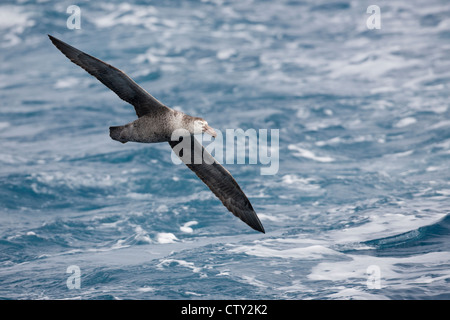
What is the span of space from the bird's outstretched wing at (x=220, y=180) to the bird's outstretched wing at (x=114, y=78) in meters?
1.37

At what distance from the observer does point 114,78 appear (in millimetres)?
14328

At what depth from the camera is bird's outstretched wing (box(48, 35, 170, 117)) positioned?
1409 cm

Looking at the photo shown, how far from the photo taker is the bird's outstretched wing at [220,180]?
51.8ft

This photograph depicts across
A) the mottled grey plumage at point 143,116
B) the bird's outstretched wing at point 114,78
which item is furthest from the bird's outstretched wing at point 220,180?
the bird's outstretched wing at point 114,78

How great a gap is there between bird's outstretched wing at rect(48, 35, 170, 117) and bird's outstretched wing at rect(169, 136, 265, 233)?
137 cm

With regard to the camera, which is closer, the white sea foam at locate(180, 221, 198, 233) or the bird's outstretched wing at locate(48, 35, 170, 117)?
the bird's outstretched wing at locate(48, 35, 170, 117)

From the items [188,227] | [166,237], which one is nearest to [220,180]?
Result: [166,237]

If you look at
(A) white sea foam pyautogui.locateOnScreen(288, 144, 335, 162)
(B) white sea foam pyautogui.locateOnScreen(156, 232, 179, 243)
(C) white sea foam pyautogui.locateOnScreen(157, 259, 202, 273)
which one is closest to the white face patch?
(C) white sea foam pyautogui.locateOnScreen(157, 259, 202, 273)

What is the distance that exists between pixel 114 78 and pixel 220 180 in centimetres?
368

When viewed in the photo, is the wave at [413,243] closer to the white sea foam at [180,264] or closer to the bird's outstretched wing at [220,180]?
the white sea foam at [180,264]

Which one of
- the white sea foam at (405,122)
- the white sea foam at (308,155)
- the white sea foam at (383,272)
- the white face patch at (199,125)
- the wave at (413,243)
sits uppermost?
the white sea foam at (405,122)

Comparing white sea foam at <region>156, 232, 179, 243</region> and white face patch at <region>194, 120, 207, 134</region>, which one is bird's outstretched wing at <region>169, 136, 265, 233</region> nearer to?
white face patch at <region>194, 120, 207, 134</region>

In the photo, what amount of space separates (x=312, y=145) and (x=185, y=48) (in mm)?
16108
